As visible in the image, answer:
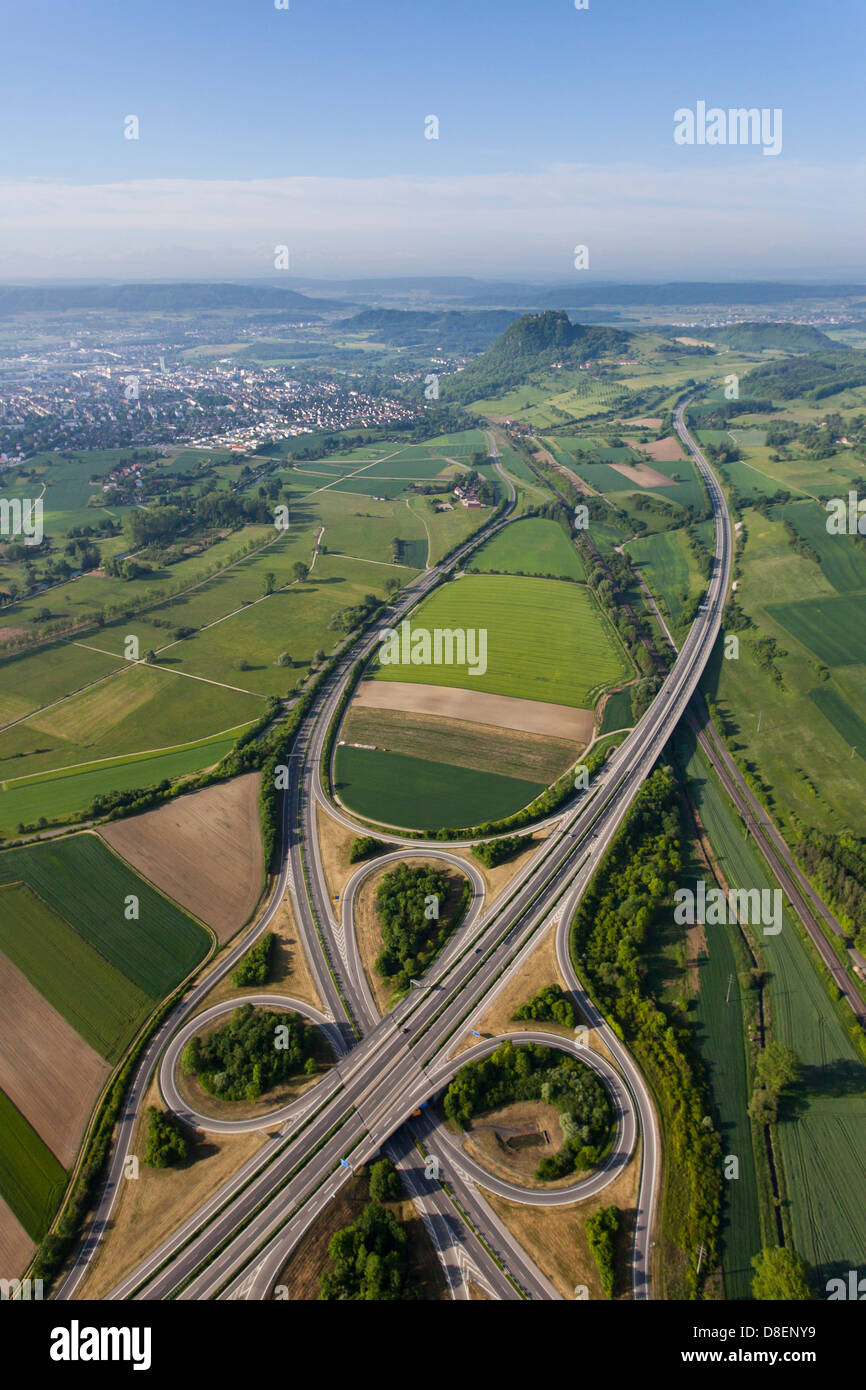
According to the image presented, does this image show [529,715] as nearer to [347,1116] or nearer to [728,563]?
[347,1116]

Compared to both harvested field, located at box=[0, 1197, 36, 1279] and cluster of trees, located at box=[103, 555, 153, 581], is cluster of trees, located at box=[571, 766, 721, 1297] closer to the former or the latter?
harvested field, located at box=[0, 1197, 36, 1279]

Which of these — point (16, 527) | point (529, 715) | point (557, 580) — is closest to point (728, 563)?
point (557, 580)

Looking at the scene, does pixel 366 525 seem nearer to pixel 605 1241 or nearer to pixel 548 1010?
pixel 548 1010

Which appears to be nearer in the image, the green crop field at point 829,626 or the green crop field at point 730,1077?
the green crop field at point 730,1077

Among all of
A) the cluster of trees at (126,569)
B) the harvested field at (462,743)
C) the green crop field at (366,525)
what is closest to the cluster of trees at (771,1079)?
the harvested field at (462,743)

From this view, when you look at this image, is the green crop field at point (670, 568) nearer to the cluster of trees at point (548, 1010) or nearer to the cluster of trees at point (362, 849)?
the cluster of trees at point (362, 849)

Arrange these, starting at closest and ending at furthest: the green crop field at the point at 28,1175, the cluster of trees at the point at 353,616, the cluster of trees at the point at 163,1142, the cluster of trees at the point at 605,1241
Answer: the cluster of trees at the point at 605,1241, the green crop field at the point at 28,1175, the cluster of trees at the point at 163,1142, the cluster of trees at the point at 353,616

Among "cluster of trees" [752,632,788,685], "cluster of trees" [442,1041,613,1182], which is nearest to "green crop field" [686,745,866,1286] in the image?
"cluster of trees" [442,1041,613,1182]
